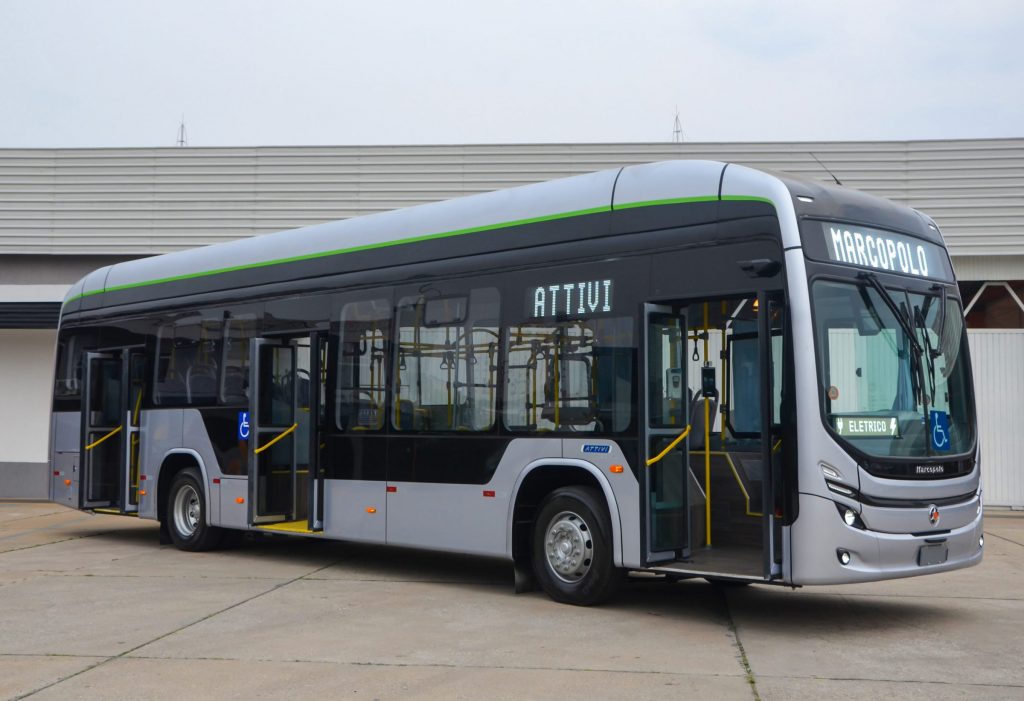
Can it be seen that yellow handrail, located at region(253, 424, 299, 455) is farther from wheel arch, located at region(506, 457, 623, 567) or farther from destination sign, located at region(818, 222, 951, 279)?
destination sign, located at region(818, 222, 951, 279)

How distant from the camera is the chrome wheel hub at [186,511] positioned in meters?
13.8

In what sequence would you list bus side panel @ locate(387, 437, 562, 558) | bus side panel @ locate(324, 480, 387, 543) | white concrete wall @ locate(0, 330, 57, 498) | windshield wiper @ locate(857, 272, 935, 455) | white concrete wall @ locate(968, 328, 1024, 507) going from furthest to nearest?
1. white concrete wall @ locate(0, 330, 57, 498)
2. white concrete wall @ locate(968, 328, 1024, 507)
3. bus side panel @ locate(324, 480, 387, 543)
4. bus side panel @ locate(387, 437, 562, 558)
5. windshield wiper @ locate(857, 272, 935, 455)

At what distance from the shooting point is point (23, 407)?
22625 millimetres

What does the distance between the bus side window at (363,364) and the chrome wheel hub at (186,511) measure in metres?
3.20

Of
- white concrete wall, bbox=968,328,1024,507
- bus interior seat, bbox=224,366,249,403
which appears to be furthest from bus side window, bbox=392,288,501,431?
white concrete wall, bbox=968,328,1024,507

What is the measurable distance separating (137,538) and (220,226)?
24.5ft

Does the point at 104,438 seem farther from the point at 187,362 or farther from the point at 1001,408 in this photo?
the point at 1001,408

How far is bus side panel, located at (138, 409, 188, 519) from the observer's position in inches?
543

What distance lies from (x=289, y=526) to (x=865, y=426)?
21.3ft

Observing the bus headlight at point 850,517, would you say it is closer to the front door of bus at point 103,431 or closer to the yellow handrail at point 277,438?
the yellow handrail at point 277,438

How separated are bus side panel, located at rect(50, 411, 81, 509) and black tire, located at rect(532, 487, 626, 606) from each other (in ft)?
25.5

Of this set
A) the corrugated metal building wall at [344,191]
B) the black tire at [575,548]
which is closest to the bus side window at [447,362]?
the black tire at [575,548]

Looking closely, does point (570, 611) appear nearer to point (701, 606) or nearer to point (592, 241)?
point (701, 606)

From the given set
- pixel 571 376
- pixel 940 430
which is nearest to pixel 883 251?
pixel 940 430
